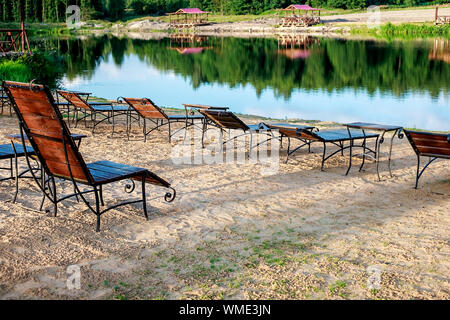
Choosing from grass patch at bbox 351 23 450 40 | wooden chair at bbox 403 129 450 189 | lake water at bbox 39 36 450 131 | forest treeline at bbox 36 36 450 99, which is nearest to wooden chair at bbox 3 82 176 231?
wooden chair at bbox 403 129 450 189

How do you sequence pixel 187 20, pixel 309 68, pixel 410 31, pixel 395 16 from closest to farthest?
pixel 309 68 < pixel 410 31 < pixel 395 16 < pixel 187 20

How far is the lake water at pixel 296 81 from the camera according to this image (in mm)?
15359

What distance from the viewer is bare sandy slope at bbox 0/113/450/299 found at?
332 centimetres

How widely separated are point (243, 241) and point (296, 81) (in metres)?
18.8

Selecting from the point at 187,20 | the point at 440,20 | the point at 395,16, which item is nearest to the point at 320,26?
the point at 395,16

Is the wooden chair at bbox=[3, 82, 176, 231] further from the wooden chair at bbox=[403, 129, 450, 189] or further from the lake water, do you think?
the lake water

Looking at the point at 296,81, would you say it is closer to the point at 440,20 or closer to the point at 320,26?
the point at 440,20

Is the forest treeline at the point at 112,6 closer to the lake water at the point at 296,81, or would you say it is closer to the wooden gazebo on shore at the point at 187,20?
the wooden gazebo on shore at the point at 187,20

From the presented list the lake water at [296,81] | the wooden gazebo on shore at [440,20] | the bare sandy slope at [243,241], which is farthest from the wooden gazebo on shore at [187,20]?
the bare sandy slope at [243,241]

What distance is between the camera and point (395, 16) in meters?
62.0

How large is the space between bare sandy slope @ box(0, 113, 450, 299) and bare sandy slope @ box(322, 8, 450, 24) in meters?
55.4

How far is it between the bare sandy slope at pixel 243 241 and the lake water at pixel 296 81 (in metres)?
8.22

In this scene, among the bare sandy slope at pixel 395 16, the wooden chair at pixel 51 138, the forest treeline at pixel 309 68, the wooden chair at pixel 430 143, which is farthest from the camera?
the bare sandy slope at pixel 395 16
